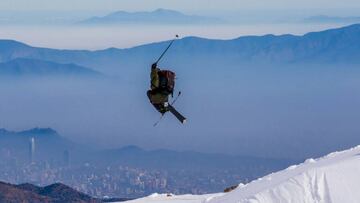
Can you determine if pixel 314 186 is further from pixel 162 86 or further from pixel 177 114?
pixel 162 86

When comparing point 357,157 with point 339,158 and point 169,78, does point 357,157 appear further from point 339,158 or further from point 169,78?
point 169,78

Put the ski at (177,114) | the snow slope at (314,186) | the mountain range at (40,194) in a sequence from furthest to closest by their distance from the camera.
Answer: the mountain range at (40,194), the snow slope at (314,186), the ski at (177,114)

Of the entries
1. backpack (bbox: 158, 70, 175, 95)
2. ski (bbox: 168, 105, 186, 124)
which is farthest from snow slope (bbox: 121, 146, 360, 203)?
backpack (bbox: 158, 70, 175, 95)

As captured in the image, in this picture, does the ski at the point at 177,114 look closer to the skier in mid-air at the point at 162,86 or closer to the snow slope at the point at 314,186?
the skier in mid-air at the point at 162,86

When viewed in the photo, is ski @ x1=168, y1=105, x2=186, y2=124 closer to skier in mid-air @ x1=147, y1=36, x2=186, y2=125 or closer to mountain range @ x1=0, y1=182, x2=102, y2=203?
skier in mid-air @ x1=147, y1=36, x2=186, y2=125

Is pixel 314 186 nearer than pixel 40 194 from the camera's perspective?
Yes

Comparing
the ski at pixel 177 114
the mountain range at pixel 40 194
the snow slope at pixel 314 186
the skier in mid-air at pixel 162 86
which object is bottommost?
the snow slope at pixel 314 186

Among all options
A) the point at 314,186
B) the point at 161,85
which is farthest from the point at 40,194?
the point at 161,85

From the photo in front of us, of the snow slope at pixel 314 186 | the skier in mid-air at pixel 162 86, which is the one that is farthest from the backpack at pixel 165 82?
the snow slope at pixel 314 186

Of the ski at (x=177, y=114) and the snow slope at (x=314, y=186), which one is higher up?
the ski at (x=177, y=114)

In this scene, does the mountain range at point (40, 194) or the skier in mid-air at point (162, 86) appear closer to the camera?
the skier in mid-air at point (162, 86)

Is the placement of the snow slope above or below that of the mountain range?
below

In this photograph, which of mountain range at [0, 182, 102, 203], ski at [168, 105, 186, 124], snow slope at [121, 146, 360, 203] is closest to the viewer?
ski at [168, 105, 186, 124]

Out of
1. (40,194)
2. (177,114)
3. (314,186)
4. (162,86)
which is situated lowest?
(314,186)
